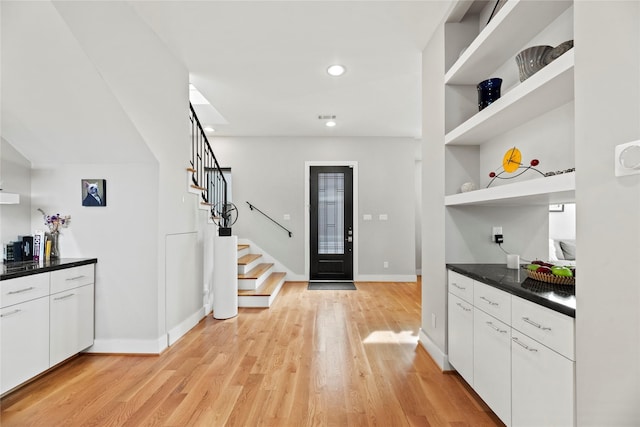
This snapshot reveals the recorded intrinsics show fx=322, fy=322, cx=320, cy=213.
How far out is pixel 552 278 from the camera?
5.67ft

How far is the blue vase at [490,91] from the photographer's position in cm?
219

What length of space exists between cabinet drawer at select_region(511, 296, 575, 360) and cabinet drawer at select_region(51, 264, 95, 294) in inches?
123

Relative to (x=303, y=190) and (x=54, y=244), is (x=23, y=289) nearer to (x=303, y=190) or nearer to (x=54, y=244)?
(x=54, y=244)

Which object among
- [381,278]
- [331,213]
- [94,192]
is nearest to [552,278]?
[94,192]

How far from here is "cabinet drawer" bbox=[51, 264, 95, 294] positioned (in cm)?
247

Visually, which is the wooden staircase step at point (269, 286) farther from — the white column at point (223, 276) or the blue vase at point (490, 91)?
the blue vase at point (490, 91)

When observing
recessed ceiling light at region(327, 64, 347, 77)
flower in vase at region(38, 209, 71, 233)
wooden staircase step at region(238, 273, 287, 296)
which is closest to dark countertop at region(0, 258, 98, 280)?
flower in vase at region(38, 209, 71, 233)

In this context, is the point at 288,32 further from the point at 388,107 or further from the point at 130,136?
the point at 388,107

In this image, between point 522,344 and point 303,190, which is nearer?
point 522,344

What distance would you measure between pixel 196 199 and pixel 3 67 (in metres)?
1.99

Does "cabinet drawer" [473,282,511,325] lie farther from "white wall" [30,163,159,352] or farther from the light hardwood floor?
"white wall" [30,163,159,352]

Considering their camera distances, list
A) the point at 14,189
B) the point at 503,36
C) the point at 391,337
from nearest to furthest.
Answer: the point at 503,36
the point at 14,189
the point at 391,337

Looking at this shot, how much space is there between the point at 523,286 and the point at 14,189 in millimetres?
3873

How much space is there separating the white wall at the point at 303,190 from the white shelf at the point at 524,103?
378cm
